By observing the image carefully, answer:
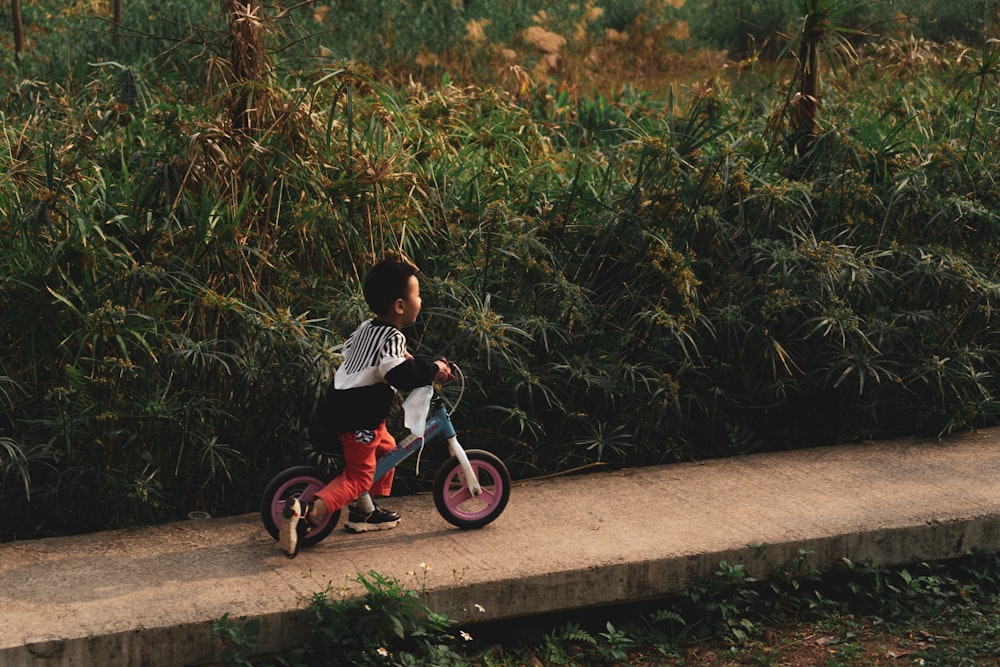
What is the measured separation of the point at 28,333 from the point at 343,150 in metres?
1.69

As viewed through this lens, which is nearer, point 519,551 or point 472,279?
point 519,551

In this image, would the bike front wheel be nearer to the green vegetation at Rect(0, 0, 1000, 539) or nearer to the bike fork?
the bike fork

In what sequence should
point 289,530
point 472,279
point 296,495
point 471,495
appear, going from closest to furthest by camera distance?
1. point 289,530
2. point 296,495
3. point 471,495
4. point 472,279

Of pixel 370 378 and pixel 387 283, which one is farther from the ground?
pixel 387 283

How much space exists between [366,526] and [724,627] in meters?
1.31

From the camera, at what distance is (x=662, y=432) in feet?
18.4

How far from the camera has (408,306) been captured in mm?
4531

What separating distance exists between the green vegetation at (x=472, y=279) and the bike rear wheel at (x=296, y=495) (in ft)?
1.51

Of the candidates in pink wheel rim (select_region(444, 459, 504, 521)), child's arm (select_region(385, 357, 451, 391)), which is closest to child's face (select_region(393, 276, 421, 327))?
child's arm (select_region(385, 357, 451, 391))

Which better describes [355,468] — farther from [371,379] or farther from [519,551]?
[519,551]

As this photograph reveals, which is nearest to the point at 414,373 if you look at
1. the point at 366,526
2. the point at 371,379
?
the point at 371,379

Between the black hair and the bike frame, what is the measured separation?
17.6 inches

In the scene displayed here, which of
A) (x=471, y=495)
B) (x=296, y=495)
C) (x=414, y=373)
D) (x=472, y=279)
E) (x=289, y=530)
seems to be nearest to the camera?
(x=289, y=530)

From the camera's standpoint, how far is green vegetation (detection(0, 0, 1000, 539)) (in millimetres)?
4984
